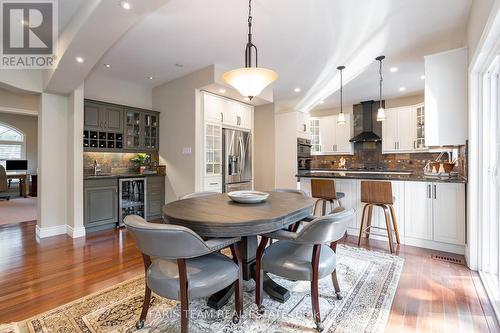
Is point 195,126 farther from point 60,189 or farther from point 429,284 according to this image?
point 429,284

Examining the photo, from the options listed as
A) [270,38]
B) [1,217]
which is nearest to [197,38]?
[270,38]

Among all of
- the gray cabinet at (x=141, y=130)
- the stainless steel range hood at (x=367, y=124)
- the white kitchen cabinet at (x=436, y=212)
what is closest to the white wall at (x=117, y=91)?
the gray cabinet at (x=141, y=130)

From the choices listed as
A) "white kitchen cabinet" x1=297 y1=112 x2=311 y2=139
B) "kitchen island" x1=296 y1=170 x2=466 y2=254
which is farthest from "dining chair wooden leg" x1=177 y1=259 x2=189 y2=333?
"white kitchen cabinet" x1=297 y1=112 x2=311 y2=139

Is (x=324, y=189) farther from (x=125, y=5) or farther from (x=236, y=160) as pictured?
(x=125, y=5)

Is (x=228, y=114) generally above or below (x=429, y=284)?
above

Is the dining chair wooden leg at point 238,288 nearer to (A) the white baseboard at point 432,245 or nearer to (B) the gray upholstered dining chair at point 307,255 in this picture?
(B) the gray upholstered dining chair at point 307,255

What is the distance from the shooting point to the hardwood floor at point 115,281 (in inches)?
72.7

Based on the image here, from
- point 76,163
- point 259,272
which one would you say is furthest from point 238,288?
point 76,163

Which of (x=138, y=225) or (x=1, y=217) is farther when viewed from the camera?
(x=1, y=217)

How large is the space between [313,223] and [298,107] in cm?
486

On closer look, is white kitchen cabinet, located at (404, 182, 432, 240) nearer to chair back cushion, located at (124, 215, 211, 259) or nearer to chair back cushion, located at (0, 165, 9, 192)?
chair back cushion, located at (124, 215, 211, 259)

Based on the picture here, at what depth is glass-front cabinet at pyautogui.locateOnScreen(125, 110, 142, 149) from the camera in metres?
4.69

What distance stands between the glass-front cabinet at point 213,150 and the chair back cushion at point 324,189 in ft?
6.12

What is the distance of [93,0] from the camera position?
2.20 metres
